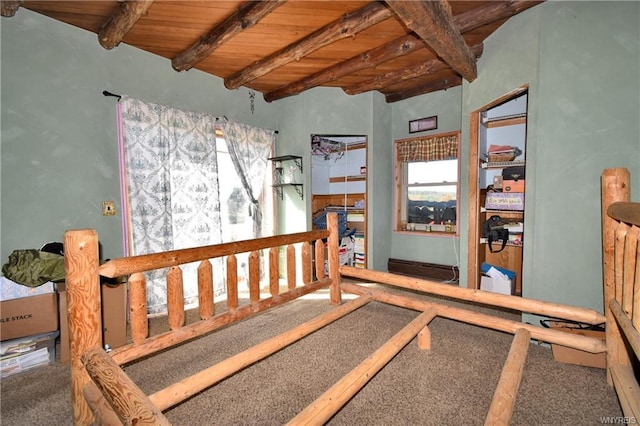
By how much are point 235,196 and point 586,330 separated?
12.2 feet

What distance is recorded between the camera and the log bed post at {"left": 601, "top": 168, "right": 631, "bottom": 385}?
64.6 inches

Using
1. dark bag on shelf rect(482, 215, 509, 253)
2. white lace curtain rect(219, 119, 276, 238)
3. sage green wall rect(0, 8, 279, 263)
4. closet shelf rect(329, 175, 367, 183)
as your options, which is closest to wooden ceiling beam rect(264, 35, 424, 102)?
white lace curtain rect(219, 119, 276, 238)

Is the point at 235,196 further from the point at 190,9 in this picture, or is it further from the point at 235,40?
the point at 190,9

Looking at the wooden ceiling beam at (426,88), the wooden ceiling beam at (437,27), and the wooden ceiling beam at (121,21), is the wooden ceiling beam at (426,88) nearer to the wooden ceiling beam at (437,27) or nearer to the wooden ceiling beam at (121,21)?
the wooden ceiling beam at (437,27)

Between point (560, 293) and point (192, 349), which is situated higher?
point (560, 293)

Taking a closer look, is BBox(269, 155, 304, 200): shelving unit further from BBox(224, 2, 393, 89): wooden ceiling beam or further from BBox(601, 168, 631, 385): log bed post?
BBox(601, 168, 631, 385): log bed post

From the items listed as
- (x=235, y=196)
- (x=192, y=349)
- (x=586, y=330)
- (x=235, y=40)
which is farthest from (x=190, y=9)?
(x=586, y=330)

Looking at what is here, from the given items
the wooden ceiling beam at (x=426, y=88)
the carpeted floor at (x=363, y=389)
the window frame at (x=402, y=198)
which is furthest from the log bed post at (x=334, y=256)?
the wooden ceiling beam at (x=426, y=88)

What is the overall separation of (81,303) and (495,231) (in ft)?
12.8

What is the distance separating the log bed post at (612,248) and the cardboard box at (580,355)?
367 mm

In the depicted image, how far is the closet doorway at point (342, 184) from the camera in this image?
4715 mm

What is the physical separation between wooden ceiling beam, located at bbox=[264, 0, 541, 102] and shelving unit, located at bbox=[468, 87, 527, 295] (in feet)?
3.04

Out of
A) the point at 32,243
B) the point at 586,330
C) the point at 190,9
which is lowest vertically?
the point at 586,330

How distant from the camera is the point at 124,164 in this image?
2.84m
